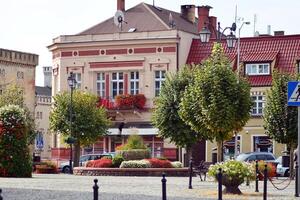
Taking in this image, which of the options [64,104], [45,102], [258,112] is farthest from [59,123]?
[45,102]

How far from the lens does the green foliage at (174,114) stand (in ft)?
186

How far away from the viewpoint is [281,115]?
46438 millimetres

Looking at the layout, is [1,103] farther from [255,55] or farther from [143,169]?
[143,169]

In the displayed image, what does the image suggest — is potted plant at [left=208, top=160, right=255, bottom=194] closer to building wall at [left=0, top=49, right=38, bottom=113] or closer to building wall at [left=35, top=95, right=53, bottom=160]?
building wall at [left=0, top=49, right=38, bottom=113]

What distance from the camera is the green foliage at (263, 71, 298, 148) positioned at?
151ft

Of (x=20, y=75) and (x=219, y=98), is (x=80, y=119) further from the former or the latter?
(x=20, y=75)

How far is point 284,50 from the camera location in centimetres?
6750

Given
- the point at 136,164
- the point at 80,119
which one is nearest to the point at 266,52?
the point at 80,119

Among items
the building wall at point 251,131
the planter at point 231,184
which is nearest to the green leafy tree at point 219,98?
the planter at point 231,184

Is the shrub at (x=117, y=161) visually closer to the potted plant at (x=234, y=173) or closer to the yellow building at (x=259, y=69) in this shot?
the yellow building at (x=259, y=69)

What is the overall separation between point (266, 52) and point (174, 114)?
1382 cm

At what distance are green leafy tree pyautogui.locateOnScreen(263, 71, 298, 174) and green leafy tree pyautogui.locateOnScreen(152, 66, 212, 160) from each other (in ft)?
32.5

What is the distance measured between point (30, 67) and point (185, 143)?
36124 millimetres

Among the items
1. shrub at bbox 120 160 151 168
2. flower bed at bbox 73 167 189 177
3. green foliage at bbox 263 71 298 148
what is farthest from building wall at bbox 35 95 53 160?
green foliage at bbox 263 71 298 148
